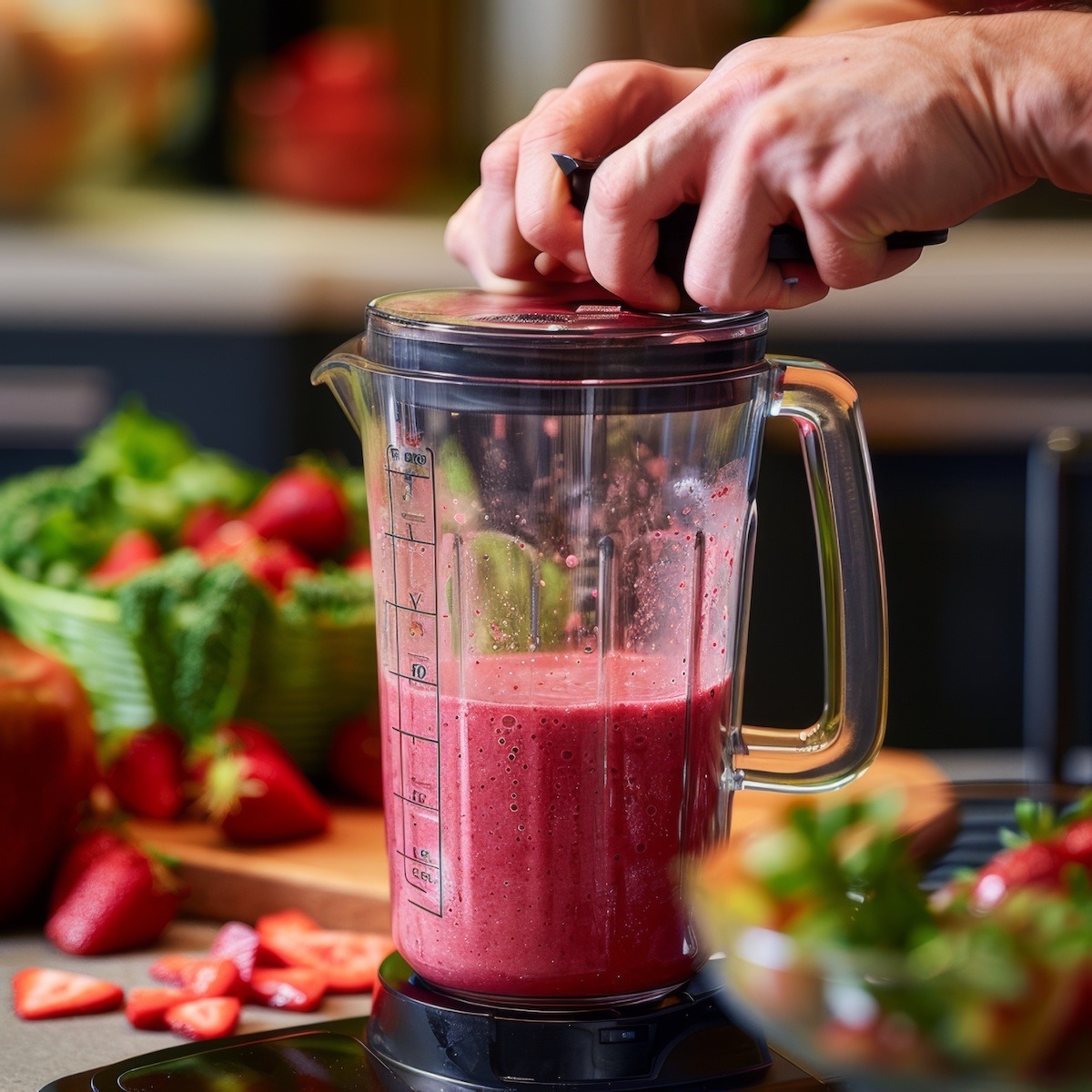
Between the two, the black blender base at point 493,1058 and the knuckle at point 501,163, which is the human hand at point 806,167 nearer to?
the knuckle at point 501,163

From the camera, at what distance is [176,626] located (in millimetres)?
944

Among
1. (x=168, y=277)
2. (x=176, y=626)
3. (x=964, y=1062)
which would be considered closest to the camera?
(x=964, y=1062)

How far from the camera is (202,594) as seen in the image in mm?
953

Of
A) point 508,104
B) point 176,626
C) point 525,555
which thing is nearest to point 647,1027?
point 525,555

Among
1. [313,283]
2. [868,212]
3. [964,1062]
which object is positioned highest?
[868,212]

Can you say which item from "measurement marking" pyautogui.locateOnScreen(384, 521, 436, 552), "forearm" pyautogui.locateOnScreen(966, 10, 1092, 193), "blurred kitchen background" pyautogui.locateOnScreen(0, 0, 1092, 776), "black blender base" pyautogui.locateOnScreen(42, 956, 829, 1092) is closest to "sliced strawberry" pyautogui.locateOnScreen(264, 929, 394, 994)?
"black blender base" pyautogui.locateOnScreen(42, 956, 829, 1092)

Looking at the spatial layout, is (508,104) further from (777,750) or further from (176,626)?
(777,750)

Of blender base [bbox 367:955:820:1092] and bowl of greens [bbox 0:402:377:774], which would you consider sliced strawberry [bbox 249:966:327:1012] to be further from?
bowl of greens [bbox 0:402:377:774]

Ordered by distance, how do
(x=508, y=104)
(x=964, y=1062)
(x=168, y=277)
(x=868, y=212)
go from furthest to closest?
(x=508, y=104) → (x=168, y=277) → (x=868, y=212) → (x=964, y=1062)

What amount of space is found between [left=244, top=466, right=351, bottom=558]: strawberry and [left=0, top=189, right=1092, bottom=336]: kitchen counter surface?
1.10 metres

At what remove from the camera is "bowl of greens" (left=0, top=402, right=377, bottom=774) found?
95 centimetres

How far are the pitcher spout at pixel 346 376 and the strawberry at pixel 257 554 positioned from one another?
0.98ft

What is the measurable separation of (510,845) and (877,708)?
0.54 feet

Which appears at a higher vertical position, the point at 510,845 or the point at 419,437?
the point at 419,437
